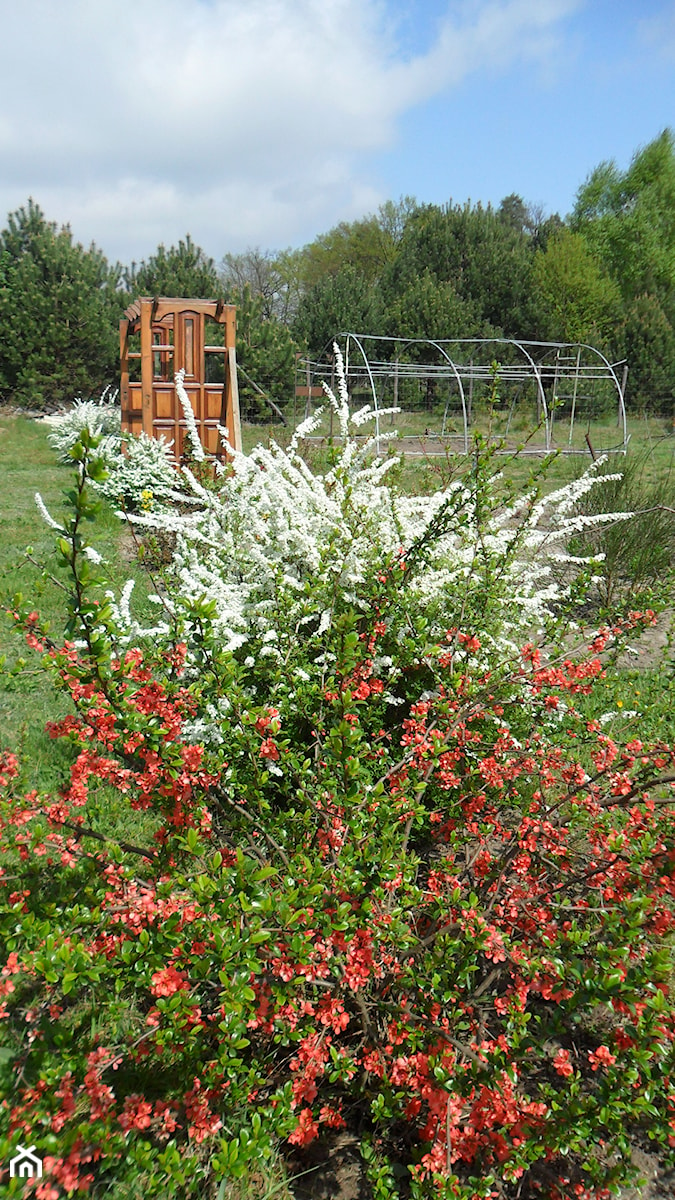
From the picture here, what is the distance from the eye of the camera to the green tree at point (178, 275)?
1789 cm

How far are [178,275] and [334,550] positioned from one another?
56.4 ft

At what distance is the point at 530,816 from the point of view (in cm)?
215

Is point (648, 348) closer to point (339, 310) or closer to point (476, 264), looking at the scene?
point (476, 264)

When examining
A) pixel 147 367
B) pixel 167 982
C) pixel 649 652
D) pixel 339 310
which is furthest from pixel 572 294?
pixel 167 982

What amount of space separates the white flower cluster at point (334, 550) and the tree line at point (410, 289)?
13.6m

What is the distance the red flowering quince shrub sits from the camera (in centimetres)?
150

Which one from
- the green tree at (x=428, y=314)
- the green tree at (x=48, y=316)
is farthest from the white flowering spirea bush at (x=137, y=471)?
the green tree at (x=428, y=314)

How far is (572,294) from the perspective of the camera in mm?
25281

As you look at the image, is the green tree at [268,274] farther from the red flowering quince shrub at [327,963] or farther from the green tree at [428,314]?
the red flowering quince shrub at [327,963]

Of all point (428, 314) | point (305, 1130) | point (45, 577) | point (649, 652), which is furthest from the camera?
point (428, 314)

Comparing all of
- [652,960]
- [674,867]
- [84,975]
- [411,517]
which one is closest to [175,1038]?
[84,975]

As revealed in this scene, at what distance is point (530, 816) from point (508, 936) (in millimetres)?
386

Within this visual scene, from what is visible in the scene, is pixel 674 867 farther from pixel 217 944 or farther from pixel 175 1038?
pixel 175 1038

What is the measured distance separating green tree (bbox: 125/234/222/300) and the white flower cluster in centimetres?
1591
